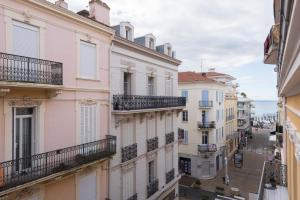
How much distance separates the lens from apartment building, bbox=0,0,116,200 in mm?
9148

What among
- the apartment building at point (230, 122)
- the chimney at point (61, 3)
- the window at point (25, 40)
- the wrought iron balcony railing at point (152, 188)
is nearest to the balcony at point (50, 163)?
the window at point (25, 40)

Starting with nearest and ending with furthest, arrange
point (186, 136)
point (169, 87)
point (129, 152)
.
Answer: point (129, 152)
point (169, 87)
point (186, 136)

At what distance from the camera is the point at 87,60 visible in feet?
42.8

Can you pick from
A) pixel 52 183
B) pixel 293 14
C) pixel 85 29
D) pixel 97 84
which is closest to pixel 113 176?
pixel 52 183

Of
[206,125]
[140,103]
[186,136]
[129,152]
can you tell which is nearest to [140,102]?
[140,103]

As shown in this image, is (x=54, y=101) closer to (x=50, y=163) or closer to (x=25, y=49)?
(x=25, y=49)

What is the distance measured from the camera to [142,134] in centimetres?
1775

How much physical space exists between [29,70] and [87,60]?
395cm

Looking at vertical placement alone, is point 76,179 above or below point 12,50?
below

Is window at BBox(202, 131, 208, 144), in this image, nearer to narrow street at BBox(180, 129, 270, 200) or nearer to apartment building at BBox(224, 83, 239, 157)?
narrow street at BBox(180, 129, 270, 200)

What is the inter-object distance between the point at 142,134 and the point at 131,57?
5.34 meters

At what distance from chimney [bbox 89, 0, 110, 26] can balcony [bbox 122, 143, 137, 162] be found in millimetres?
7546

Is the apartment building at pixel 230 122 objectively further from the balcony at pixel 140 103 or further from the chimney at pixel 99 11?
the chimney at pixel 99 11

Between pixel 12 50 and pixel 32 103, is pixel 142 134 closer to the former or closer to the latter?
pixel 32 103
